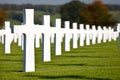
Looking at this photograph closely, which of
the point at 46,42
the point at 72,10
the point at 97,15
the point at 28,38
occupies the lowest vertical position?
the point at 28,38

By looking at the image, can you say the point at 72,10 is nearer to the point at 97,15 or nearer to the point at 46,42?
the point at 97,15

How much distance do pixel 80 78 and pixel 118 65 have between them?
3526 millimetres

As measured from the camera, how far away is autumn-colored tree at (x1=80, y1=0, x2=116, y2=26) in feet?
389

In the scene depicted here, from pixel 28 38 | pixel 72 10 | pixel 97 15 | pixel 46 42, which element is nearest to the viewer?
pixel 28 38

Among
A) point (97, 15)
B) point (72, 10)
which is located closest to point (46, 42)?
point (97, 15)

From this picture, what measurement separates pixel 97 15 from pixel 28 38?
111906mm

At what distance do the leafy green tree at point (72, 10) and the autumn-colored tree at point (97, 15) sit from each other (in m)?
1.93

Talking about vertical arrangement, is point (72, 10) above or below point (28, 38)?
above

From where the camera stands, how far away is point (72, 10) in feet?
455

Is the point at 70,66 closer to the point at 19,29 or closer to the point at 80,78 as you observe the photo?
the point at 19,29

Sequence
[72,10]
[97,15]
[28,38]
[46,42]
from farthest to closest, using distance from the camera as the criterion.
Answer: [72,10] → [97,15] → [46,42] → [28,38]

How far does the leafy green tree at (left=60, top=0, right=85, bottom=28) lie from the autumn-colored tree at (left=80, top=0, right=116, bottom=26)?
75.8 inches

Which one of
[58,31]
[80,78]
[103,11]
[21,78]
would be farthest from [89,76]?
[103,11]

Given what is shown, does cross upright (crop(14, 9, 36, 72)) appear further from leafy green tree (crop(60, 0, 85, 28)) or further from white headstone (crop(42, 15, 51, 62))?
leafy green tree (crop(60, 0, 85, 28))
